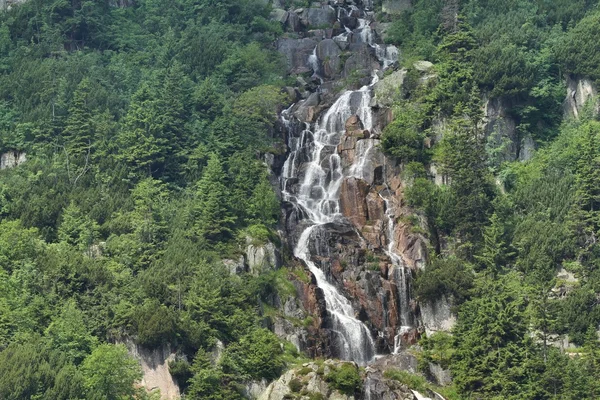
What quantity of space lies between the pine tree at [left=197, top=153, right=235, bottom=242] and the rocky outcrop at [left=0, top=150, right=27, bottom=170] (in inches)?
641

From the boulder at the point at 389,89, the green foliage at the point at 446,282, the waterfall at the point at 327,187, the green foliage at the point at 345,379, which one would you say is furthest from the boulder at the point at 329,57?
the green foliage at the point at 345,379

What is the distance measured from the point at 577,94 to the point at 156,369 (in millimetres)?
48256

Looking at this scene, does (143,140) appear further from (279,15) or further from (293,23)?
(279,15)

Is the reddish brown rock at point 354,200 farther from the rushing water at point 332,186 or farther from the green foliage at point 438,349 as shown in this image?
the green foliage at point 438,349

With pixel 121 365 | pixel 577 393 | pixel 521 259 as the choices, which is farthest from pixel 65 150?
pixel 577 393

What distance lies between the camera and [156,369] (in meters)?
85.6

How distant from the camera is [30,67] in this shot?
377 ft

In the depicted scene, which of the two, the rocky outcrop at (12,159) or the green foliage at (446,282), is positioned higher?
the rocky outcrop at (12,159)

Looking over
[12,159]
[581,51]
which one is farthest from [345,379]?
[581,51]

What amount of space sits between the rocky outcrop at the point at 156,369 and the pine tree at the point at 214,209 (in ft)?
42.0

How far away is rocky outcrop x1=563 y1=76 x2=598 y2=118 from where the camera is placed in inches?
4380

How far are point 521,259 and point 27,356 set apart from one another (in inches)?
1494

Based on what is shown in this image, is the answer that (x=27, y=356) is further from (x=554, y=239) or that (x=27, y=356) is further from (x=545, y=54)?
(x=545, y=54)

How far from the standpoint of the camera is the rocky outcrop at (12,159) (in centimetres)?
10469
